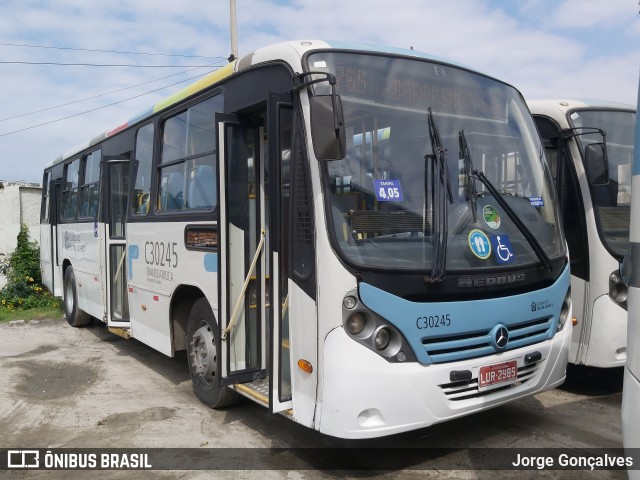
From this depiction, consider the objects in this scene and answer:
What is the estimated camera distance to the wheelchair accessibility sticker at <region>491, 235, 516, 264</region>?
13.1ft

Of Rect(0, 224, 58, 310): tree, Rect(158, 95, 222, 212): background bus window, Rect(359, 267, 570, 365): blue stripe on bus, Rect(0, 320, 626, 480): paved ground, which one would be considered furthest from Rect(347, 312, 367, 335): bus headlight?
Rect(0, 224, 58, 310): tree

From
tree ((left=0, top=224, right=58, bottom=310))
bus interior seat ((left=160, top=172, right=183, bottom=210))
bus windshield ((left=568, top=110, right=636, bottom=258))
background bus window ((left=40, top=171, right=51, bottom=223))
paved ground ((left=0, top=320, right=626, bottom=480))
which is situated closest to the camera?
paved ground ((left=0, top=320, right=626, bottom=480))

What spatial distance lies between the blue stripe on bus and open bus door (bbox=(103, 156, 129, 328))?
15.2ft

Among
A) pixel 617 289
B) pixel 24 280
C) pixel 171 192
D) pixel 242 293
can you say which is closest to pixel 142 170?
pixel 171 192

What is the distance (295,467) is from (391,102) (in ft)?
8.51

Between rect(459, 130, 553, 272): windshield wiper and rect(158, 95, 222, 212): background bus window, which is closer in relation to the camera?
rect(459, 130, 553, 272): windshield wiper

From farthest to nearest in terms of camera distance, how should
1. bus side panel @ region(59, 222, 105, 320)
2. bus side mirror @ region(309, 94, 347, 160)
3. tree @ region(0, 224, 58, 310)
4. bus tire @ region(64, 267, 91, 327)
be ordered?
tree @ region(0, 224, 58, 310)
bus tire @ region(64, 267, 91, 327)
bus side panel @ region(59, 222, 105, 320)
bus side mirror @ region(309, 94, 347, 160)

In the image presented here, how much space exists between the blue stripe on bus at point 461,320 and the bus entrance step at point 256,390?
123cm

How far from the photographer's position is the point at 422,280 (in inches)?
143

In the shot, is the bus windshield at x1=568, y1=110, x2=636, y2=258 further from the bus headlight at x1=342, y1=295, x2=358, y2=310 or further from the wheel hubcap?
the wheel hubcap

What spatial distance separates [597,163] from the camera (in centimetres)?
507

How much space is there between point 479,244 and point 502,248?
22 centimetres

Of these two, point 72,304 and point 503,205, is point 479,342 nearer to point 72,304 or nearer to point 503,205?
point 503,205

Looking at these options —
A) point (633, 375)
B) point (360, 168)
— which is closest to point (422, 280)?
point (360, 168)
